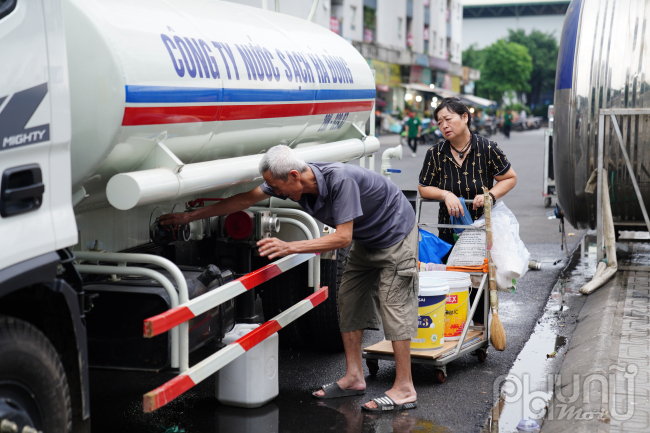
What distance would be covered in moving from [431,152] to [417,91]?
48137 mm

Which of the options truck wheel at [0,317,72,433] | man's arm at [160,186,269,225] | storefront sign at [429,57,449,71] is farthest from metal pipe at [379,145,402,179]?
storefront sign at [429,57,449,71]

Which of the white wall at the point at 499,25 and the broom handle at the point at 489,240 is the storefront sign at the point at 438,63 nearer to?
the white wall at the point at 499,25

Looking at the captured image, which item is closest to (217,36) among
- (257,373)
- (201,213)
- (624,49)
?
(201,213)

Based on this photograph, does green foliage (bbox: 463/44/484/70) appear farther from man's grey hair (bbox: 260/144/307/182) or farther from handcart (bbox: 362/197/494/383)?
man's grey hair (bbox: 260/144/307/182)

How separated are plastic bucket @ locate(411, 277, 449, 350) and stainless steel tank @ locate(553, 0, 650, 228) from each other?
3.79 meters

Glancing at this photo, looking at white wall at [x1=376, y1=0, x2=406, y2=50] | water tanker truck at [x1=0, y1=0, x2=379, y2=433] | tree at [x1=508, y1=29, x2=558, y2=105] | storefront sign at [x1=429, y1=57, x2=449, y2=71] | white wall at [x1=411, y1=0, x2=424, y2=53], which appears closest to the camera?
water tanker truck at [x1=0, y1=0, x2=379, y2=433]

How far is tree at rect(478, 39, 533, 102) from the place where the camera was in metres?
76.8

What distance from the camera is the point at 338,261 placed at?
561 centimetres

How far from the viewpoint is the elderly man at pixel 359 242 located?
4.16 meters

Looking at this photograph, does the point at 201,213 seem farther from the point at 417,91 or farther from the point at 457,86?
the point at 457,86

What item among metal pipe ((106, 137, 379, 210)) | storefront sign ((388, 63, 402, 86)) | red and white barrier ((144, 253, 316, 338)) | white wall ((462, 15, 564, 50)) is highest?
white wall ((462, 15, 564, 50))

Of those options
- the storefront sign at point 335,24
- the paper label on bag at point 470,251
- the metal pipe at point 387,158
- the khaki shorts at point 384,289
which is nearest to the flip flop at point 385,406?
the khaki shorts at point 384,289

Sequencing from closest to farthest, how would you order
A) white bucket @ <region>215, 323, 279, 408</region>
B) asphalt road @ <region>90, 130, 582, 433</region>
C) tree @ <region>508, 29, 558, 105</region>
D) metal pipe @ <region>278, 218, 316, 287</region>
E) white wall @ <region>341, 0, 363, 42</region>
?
asphalt road @ <region>90, 130, 582, 433</region>
white bucket @ <region>215, 323, 279, 408</region>
metal pipe @ <region>278, 218, 316, 287</region>
white wall @ <region>341, 0, 363, 42</region>
tree @ <region>508, 29, 558, 105</region>

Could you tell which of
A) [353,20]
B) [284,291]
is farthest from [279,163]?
[353,20]
